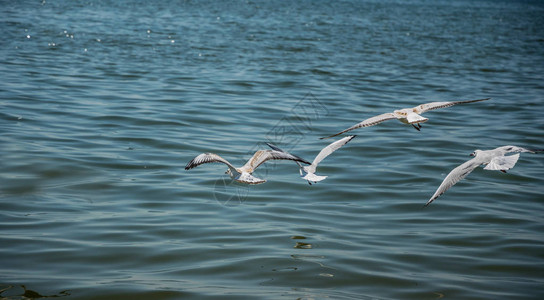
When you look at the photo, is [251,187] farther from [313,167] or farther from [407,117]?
→ [407,117]

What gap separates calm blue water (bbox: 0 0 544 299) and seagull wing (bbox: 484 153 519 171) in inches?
59.1

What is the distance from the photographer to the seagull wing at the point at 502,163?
776 cm

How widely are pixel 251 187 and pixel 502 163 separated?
176 inches

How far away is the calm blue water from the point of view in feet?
26.3

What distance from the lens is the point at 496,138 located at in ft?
48.8

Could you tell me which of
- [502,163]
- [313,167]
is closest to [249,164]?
[313,167]

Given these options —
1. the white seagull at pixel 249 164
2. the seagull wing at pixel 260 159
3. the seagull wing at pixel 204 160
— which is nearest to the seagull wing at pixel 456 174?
the white seagull at pixel 249 164

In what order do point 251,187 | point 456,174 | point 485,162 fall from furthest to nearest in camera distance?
point 251,187
point 485,162
point 456,174

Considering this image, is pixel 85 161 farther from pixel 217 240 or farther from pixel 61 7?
pixel 61 7

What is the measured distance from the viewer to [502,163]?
26.0 feet

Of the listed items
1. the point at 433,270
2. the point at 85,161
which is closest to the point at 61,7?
the point at 85,161

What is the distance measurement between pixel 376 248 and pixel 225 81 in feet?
40.2

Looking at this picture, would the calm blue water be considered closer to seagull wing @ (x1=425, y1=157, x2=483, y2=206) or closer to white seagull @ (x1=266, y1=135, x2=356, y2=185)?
white seagull @ (x1=266, y1=135, x2=356, y2=185)

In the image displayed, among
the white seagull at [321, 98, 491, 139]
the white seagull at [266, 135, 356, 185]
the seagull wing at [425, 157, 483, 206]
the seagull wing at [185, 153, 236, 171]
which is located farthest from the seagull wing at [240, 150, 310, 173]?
the seagull wing at [425, 157, 483, 206]
